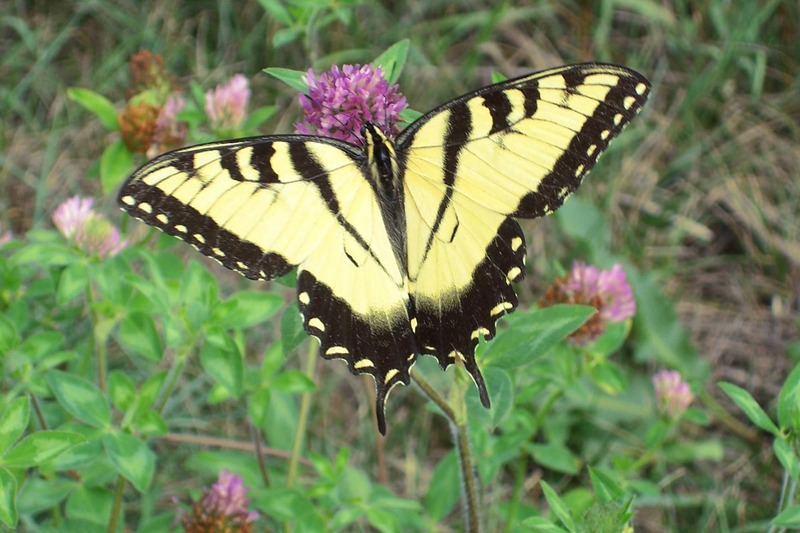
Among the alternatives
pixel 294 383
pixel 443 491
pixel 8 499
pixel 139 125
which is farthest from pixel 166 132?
pixel 443 491

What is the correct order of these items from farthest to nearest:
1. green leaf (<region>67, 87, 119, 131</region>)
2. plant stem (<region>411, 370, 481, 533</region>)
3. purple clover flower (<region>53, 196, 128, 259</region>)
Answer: green leaf (<region>67, 87, 119, 131</region>) < purple clover flower (<region>53, 196, 128, 259</region>) < plant stem (<region>411, 370, 481, 533</region>)

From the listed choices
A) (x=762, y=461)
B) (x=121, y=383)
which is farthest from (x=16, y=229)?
(x=762, y=461)

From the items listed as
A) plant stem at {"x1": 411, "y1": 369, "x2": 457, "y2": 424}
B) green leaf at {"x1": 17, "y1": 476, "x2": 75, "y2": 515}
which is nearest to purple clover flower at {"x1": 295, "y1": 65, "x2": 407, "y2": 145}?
plant stem at {"x1": 411, "y1": 369, "x2": 457, "y2": 424}

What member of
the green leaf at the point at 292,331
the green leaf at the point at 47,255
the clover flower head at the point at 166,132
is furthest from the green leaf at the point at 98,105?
the green leaf at the point at 292,331

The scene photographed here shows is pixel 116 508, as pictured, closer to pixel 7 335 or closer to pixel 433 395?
pixel 7 335

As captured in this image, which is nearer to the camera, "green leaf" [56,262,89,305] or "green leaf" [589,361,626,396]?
"green leaf" [56,262,89,305]

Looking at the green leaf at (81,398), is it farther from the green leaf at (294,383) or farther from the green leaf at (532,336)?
the green leaf at (532,336)

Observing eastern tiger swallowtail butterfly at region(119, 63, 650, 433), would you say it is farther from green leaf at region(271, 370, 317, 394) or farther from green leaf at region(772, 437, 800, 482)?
green leaf at region(772, 437, 800, 482)
